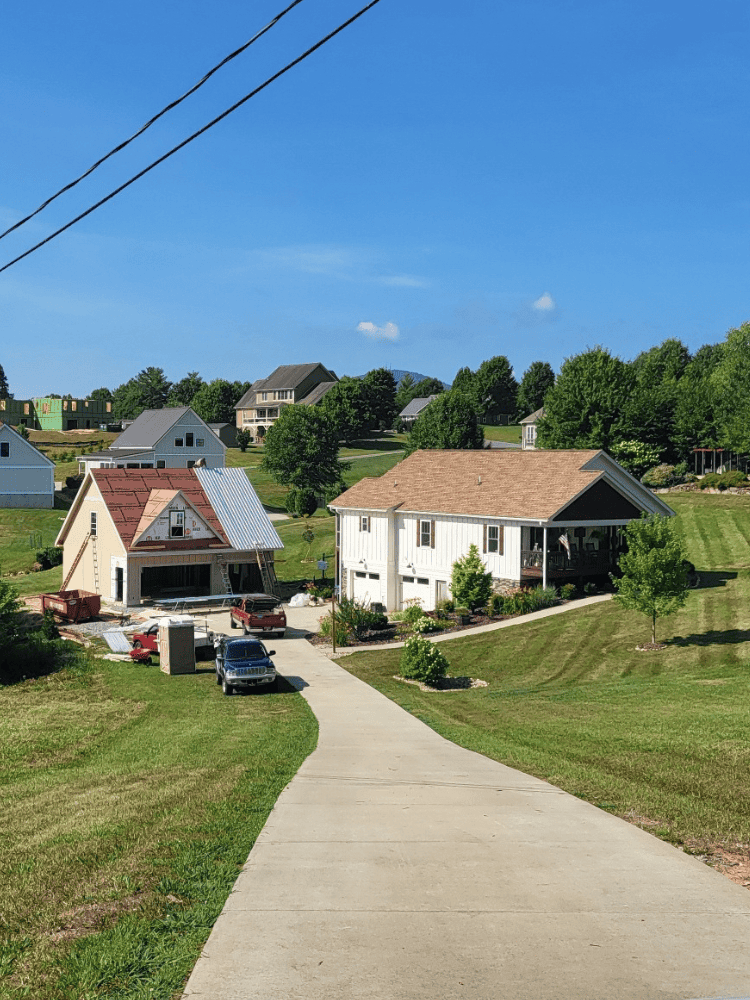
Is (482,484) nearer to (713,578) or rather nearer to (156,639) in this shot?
(713,578)

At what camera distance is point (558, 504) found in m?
42.6

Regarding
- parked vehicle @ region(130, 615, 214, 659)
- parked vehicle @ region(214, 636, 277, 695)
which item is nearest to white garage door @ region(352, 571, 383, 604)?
parked vehicle @ region(130, 615, 214, 659)

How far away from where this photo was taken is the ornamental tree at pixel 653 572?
31.8 m

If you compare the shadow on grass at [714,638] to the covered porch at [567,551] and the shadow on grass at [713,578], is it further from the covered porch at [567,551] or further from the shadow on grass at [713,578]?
the covered porch at [567,551]

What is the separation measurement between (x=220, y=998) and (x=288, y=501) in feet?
265

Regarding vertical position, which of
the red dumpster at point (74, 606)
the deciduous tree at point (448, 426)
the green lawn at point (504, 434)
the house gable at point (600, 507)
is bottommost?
the red dumpster at point (74, 606)

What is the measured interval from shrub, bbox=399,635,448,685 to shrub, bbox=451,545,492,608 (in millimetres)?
12484

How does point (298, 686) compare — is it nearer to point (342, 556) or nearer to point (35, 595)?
point (342, 556)

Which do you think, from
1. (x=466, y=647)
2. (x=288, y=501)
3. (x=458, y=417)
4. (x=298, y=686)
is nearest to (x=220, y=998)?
(x=298, y=686)

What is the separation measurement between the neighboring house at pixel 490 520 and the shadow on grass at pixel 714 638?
998 cm

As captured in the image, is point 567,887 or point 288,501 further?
point 288,501

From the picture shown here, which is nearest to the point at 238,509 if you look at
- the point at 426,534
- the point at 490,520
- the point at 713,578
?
the point at 426,534

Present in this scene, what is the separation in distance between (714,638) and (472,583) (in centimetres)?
1233

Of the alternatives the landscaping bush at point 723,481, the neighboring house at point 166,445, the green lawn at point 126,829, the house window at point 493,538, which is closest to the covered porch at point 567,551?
the house window at point 493,538
